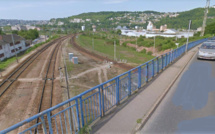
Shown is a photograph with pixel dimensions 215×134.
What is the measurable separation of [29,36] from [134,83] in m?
89.0

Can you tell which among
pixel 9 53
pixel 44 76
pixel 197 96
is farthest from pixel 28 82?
pixel 9 53

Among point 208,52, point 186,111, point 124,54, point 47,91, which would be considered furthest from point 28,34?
point 186,111

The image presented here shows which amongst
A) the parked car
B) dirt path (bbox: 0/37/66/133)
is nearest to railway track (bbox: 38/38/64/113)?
dirt path (bbox: 0/37/66/133)

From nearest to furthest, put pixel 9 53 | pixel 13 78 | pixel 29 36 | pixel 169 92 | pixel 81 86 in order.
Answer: pixel 169 92 → pixel 81 86 → pixel 13 78 → pixel 9 53 → pixel 29 36

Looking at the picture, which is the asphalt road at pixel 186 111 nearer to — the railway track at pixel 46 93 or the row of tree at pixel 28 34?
the railway track at pixel 46 93

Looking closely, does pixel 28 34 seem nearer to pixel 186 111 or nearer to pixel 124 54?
pixel 124 54

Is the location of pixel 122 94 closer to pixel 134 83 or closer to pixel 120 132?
pixel 134 83

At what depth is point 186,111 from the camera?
5.65 m

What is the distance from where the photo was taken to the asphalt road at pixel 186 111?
4727 mm

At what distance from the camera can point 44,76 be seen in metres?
18.1

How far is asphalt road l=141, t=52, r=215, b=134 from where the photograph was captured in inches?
186

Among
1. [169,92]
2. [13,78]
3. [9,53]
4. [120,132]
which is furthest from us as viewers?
[9,53]

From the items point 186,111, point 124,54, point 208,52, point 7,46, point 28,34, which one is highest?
point 28,34

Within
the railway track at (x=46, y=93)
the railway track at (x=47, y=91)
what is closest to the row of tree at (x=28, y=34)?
the railway track at (x=46, y=93)
